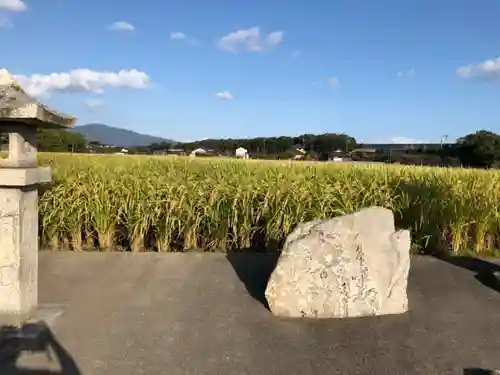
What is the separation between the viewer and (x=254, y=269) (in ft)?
18.0

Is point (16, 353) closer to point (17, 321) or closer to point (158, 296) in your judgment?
point (17, 321)

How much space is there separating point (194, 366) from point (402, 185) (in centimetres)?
440

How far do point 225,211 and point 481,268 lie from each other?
9.88ft

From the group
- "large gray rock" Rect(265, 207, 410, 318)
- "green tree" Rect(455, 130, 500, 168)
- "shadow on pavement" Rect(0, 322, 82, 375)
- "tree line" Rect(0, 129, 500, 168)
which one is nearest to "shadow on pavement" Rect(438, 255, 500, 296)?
"large gray rock" Rect(265, 207, 410, 318)

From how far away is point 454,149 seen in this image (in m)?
31.6

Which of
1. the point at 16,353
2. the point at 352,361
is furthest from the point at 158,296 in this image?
the point at 352,361

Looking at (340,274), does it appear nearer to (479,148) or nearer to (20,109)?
Result: (20,109)

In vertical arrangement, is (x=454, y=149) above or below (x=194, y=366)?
above

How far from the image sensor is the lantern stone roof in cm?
362

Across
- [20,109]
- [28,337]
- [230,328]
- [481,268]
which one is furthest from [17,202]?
[481,268]

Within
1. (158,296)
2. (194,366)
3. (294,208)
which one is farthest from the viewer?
(294,208)

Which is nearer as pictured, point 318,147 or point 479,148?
point 479,148

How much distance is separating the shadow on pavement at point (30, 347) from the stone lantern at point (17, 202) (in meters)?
0.12

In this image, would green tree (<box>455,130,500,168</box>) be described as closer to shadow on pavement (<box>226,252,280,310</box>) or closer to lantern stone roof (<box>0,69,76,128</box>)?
shadow on pavement (<box>226,252,280,310</box>)
